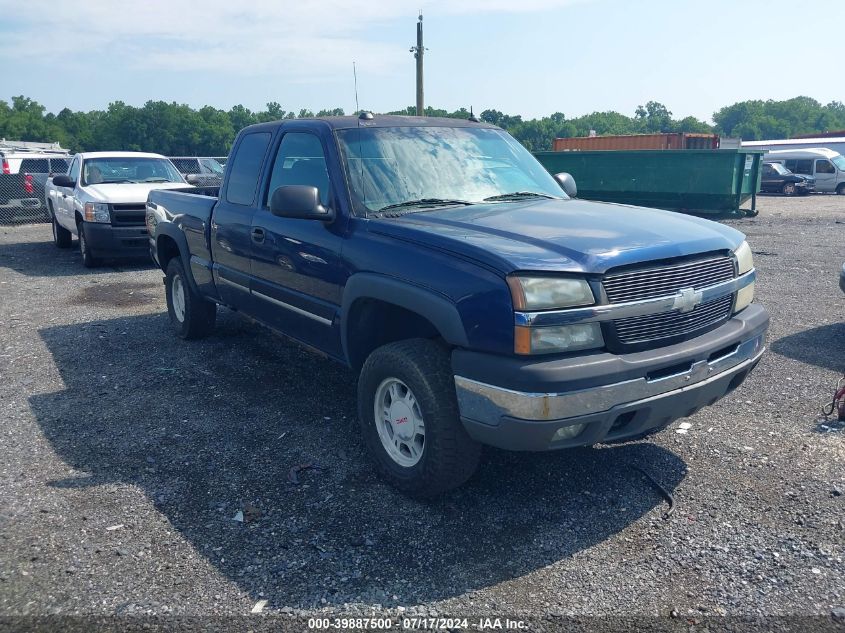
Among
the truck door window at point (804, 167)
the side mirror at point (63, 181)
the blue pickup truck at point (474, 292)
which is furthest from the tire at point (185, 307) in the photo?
the truck door window at point (804, 167)

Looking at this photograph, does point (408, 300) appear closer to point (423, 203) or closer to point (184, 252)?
point (423, 203)

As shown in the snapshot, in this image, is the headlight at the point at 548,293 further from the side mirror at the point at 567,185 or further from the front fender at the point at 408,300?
the side mirror at the point at 567,185

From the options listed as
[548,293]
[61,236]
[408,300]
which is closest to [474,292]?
[548,293]

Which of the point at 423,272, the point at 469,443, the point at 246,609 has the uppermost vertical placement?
the point at 423,272

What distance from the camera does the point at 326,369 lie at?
20.9ft

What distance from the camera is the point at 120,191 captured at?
1180 centimetres

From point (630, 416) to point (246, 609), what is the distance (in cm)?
191

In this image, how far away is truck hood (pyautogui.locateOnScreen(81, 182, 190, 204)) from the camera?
1149 centimetres

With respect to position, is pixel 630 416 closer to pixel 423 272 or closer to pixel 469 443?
pixel 469 443

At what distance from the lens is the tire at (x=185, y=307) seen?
6.98m

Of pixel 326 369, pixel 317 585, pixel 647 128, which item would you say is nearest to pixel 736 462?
pixel 317 585

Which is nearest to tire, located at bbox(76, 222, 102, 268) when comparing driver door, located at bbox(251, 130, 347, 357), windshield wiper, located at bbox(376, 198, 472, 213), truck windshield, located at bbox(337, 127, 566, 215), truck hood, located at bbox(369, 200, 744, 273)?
driver door, located at bbox(251, 130, 347, 357)

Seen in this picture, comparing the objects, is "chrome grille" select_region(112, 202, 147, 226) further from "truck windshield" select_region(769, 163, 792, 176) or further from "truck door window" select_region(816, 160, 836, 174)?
"truck door window" select_region(816, 160, 836, 174)

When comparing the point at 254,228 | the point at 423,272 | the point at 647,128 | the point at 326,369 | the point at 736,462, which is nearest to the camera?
the point at 423,272
